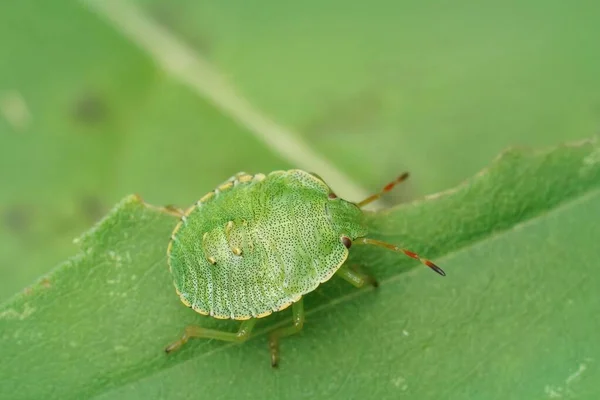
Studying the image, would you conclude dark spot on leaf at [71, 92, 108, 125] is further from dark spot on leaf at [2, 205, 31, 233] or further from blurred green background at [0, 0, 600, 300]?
dark spot on leaf at [2, 205, 31, 233]

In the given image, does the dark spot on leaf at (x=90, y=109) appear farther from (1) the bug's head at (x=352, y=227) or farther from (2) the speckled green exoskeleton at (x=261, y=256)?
(1) the bug's head at (x=352, y=227)

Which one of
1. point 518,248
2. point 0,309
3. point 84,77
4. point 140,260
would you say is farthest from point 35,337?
point 518,248

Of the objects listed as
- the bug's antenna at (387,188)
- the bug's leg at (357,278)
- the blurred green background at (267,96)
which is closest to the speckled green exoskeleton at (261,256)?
the bug's leg at (357,278)

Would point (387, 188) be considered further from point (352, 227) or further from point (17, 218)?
point (17, 218)

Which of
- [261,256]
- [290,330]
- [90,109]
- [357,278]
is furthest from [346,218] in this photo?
[90,109]

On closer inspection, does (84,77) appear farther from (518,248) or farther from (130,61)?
(518,248)

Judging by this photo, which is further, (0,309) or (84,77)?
(84,77)

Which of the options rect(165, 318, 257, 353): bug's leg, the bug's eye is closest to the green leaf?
rect(165, 318, 257, 353): bug's leg
